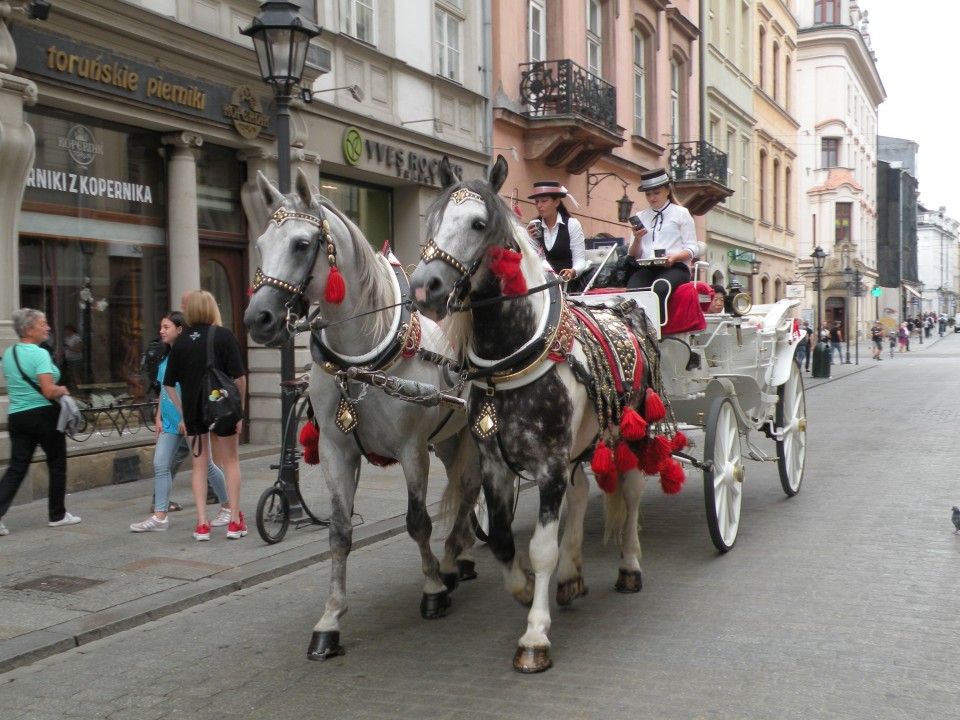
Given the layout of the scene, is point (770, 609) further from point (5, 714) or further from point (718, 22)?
point (718, 22)

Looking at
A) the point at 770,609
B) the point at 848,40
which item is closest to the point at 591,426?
the point at 770,609

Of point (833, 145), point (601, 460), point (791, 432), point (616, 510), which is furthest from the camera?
point (833, 145)

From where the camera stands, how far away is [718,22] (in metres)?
30.8

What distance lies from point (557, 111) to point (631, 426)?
13.8 metres

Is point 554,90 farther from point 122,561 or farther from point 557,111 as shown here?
point 122,561

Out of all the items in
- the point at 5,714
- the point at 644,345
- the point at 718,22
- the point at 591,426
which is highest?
the point at 718,22

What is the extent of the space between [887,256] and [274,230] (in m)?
82.8

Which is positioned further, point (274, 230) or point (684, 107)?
point (684, 107)

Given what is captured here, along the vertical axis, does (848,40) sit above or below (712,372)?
above

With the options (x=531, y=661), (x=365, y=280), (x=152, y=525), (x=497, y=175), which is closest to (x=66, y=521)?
(x=152, y=525)

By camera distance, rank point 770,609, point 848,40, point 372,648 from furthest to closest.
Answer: point 848,40 → point 770,609 → point 372,648

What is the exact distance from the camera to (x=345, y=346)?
4.93m

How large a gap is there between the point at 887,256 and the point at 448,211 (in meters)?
82.7

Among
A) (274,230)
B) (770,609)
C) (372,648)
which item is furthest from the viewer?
(770,609)
